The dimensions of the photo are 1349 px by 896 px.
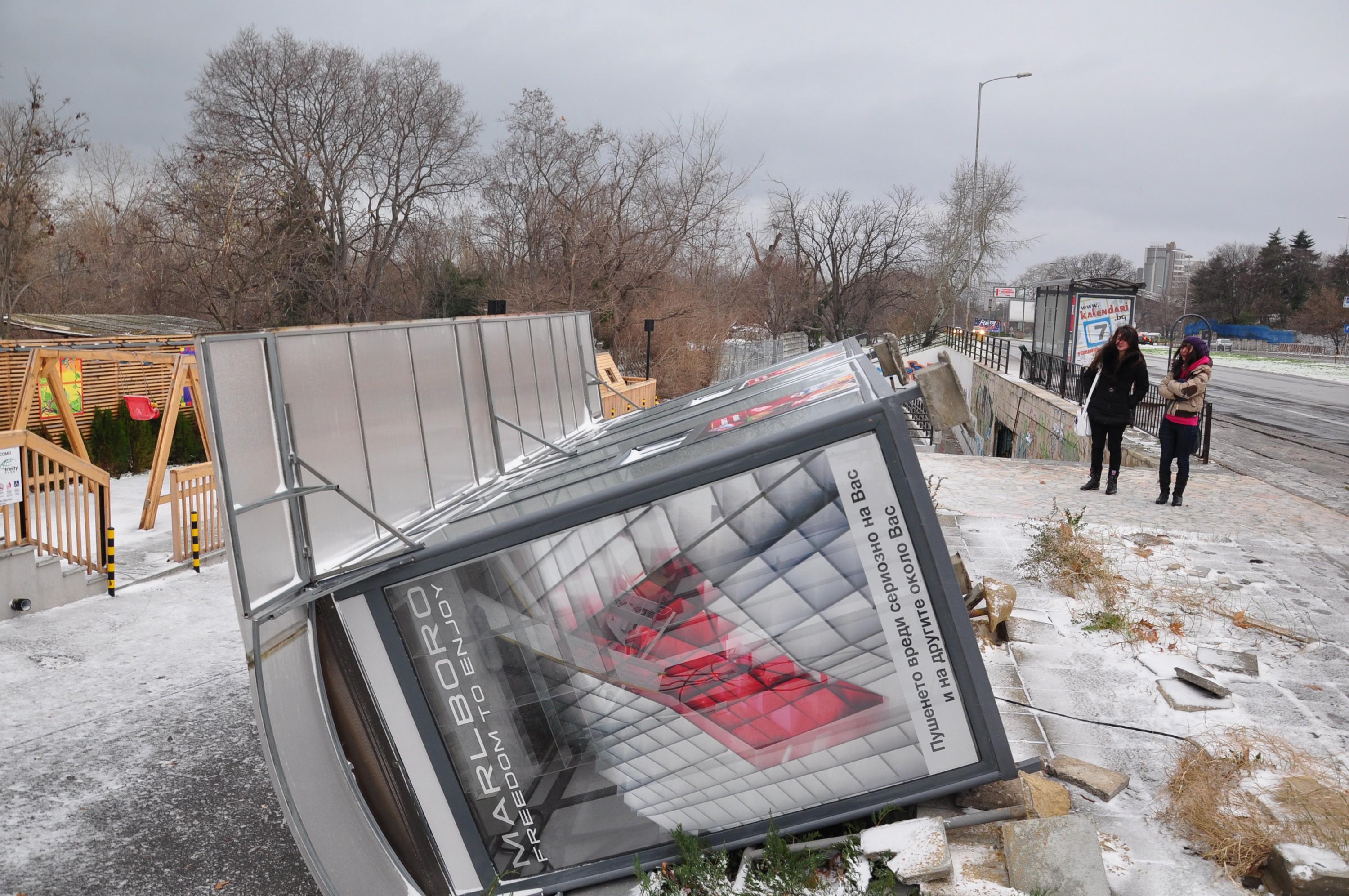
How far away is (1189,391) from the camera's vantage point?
8805mm

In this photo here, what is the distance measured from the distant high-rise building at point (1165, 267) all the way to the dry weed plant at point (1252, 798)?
13026 cm

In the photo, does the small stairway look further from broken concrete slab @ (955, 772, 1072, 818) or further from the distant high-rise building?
the distant high-rise building

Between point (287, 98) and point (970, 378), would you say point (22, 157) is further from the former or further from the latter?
point (970, 378)

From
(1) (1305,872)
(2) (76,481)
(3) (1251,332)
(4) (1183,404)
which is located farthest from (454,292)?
(3) (1251,332)

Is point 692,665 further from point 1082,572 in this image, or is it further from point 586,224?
point 586,224

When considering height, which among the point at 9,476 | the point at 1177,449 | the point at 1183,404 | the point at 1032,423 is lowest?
the point at 1032,423

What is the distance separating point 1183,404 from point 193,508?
37.6ft

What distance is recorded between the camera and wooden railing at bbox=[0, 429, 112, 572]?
908cm

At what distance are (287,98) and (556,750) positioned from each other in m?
31.7

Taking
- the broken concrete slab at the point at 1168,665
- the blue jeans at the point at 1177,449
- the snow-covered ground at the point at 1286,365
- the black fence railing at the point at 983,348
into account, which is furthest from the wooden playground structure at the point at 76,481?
the snow-covered ground at the point at 1286,365

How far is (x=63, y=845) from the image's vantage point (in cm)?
483

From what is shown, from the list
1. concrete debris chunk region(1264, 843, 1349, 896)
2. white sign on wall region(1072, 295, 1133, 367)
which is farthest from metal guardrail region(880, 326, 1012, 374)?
concrete debris chunk region(1264, 843, 1349, 896)

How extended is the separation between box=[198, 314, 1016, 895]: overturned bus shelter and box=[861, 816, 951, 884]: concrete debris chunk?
0.42ft

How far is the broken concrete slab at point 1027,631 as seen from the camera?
224 inches
